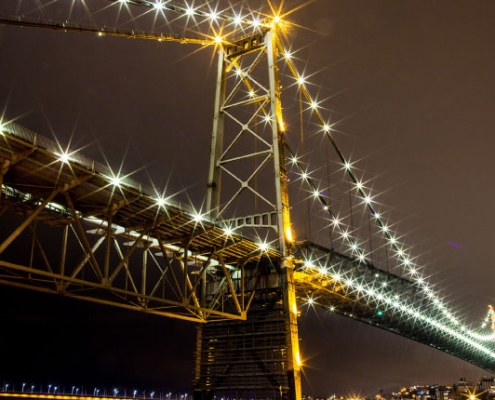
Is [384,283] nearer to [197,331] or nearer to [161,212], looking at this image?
[197,331]

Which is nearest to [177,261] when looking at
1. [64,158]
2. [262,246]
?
[262,246]

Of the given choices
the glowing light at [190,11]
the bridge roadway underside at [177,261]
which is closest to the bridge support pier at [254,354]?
the bridge roadway underside at [177,261]

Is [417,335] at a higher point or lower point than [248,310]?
higher

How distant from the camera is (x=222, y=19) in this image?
124ft

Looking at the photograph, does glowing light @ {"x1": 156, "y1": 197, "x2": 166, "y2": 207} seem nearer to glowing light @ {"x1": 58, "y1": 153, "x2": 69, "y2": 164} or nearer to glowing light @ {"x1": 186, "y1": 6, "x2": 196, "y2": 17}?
glowing light @ {"x1": 58, "y1": 153, "x2": 69, "y2": 164}

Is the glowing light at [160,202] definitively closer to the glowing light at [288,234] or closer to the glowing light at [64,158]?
the glowing light at [64,158]

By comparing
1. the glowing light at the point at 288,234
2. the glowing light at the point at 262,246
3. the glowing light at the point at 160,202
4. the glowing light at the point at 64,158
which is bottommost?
the glowing light at the point at 64,158

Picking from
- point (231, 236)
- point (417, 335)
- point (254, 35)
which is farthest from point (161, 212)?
point (417, 335)

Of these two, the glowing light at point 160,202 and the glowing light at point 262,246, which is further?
the glowing light at point 262,246

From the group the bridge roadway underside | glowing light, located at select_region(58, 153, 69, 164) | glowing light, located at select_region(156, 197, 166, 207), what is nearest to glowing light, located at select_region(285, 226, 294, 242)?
the bridge roadway underside

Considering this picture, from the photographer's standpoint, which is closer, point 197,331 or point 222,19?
point 197,331

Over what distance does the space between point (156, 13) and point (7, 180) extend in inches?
749

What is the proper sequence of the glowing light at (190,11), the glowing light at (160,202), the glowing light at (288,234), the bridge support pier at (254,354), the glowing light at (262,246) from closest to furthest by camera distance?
the glowing light at (160,202)
the bridge support pier at (254,354)
the glowing light at (262,246)
the glowing light at (288,234)
the glowing light at (190,11)

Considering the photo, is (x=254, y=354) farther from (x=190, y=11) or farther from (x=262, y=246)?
(x=190, y=11)
